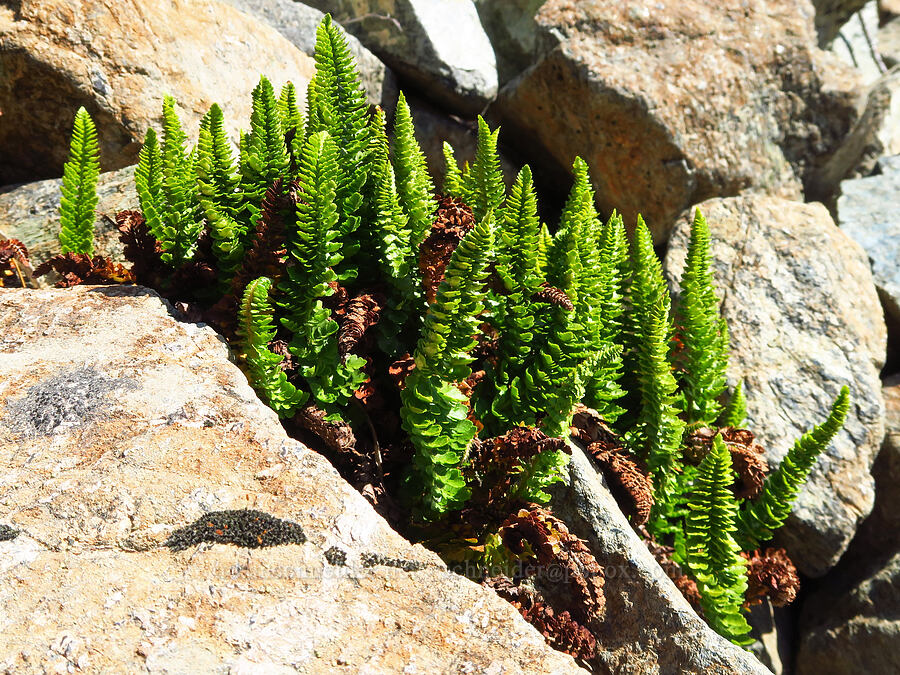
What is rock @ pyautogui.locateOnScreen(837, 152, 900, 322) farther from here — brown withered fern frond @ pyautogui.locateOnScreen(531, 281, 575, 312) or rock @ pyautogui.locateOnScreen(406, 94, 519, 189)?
brown withered fern frond @ pyautogui.locateOnScreen(531, 281, 575, 312)

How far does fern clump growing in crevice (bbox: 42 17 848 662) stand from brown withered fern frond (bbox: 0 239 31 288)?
30 cm

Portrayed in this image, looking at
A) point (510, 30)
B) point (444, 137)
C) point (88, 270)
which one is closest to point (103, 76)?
point (88, 270)

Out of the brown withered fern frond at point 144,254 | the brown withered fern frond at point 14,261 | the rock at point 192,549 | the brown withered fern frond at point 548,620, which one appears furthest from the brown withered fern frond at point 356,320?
the brown withered fern frond at point 14,261

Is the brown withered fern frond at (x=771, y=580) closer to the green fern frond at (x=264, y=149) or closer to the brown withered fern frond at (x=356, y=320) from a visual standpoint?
the brown withered fern frond at (x=356, y=320)

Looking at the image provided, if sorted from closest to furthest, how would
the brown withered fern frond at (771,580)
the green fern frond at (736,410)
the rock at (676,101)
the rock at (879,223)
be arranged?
the brown withered fern frond at (771,580) < the green fern frond at (736,410) < the rock at (676,101) < the rock at (879,223)

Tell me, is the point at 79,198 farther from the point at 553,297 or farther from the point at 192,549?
the point at 553,297

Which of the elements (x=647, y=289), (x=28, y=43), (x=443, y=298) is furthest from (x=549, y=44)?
(x=443, y=298)

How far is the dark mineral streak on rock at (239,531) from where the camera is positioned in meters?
2.43

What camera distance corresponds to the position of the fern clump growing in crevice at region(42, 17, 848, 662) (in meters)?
3.04

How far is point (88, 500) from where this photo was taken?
245 centimetres

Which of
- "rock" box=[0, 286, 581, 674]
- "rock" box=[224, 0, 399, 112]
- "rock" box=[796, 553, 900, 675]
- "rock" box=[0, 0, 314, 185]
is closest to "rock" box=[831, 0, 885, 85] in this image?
"rock" box=[224, 0, 399, 112]

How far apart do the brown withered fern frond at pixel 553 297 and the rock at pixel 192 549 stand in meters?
1.12

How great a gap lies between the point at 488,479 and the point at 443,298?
824 mm

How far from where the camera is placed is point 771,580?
4.25 meters
